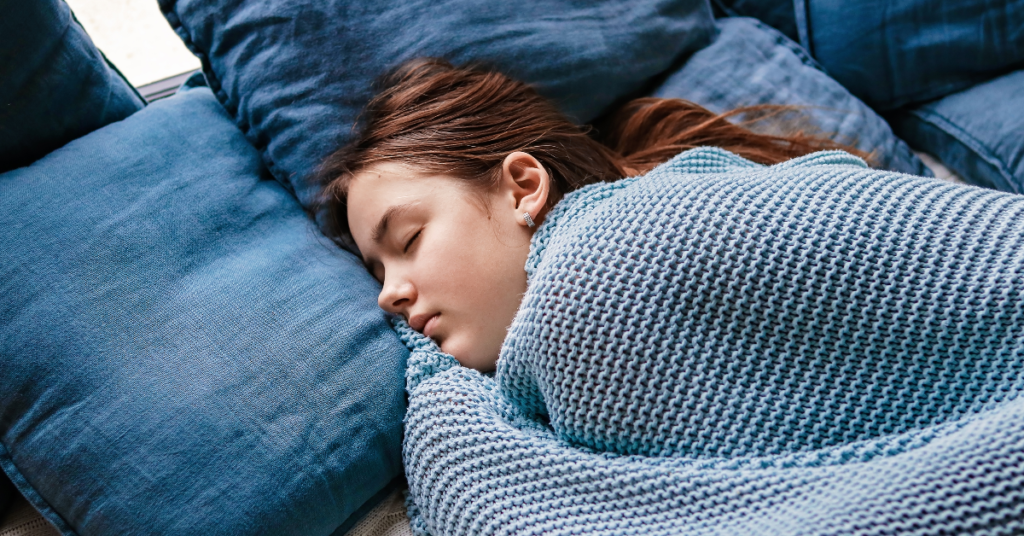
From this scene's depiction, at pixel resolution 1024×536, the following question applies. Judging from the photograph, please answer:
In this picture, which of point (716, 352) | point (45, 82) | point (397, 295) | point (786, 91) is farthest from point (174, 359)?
point (786, 91)

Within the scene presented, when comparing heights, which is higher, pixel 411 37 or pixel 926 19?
pixel 411 37

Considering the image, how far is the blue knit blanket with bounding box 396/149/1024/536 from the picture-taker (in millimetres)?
650

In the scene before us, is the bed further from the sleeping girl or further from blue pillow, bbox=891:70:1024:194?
the sleeping girl

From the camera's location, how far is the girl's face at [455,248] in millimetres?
892

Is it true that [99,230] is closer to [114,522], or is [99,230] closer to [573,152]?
[114,522]

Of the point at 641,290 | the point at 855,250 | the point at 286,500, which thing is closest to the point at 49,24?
the point at 286,500

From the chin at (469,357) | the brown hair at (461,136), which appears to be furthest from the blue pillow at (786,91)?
the chin at (469,357)

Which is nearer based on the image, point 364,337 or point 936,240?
point 936,240

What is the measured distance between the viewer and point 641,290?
0.75 m

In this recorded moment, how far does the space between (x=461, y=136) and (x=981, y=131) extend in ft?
3.26

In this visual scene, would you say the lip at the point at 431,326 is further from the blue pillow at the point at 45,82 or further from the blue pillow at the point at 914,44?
the blue pillow at the point at 914,44

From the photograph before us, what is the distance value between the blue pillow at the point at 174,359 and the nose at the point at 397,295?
30 millimetres

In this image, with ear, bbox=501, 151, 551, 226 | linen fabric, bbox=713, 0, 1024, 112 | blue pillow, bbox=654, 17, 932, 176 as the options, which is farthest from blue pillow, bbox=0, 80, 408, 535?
linen fabric, bbox=713, 0, 1024, 112

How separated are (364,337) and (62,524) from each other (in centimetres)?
41
